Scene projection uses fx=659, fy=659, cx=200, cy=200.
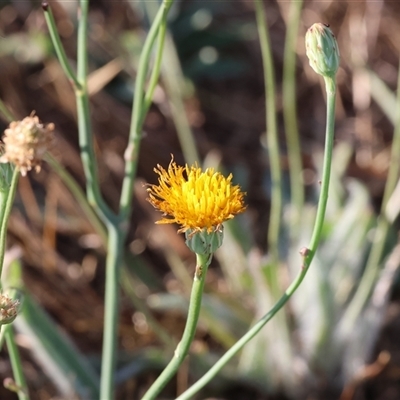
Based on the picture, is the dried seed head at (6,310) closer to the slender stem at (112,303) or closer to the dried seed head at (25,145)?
the dried seed head at (25,145)

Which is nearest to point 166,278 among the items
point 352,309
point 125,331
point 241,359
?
point 125,331

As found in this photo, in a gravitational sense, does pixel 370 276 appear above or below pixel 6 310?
above

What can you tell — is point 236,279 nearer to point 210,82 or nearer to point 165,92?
point 165,92

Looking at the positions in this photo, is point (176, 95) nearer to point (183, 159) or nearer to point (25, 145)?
point (183, 159)

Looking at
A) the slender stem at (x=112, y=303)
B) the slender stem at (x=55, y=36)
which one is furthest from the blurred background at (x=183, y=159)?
the slender stem at (x=55, y=36)

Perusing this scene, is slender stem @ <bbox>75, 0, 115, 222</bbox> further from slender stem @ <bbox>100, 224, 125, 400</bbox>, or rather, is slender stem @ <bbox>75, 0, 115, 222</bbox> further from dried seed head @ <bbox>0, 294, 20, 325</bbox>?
dried seed head @ <bbox>0, 294, 20, 325</bbox>

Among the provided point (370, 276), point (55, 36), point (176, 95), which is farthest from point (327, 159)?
point (176, 95)
